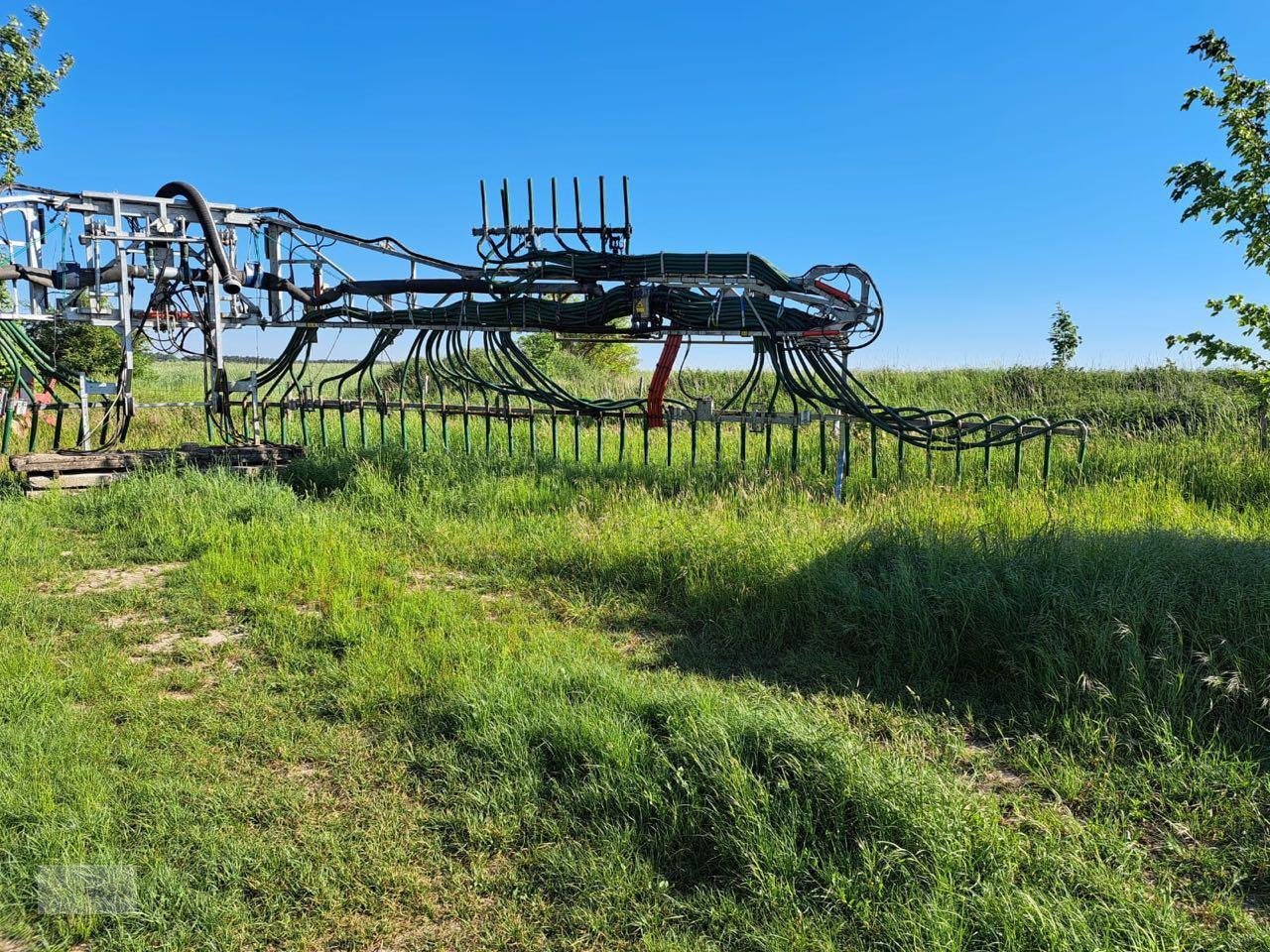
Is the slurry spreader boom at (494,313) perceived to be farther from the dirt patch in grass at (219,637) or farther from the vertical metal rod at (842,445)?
the dirt patch in grass at (219,637)

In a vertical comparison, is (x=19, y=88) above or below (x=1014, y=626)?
above

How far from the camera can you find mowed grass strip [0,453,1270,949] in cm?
269

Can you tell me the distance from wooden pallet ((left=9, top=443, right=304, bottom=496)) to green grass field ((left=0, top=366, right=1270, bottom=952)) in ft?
5.50

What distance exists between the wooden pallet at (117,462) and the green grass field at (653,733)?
167cm

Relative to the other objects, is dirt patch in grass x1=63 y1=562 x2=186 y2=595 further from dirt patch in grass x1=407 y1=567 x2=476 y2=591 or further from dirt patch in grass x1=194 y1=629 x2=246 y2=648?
dirt patch in grass x1=407 y1=567 x2=476 y2=591

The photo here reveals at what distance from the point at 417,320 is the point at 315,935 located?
804 cm

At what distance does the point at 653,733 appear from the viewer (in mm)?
3602

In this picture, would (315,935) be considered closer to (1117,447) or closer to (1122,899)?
(1122,899)

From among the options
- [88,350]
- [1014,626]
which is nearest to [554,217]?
[1014,626]

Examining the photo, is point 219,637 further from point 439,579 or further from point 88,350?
point 88,350

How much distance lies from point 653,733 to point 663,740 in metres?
0.08

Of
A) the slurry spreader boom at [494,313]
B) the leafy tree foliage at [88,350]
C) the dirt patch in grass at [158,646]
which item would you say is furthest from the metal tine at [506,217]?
the leafy tree foliage at [88,350]

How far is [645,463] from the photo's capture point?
30.5 ft

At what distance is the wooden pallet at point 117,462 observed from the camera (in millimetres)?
8422
